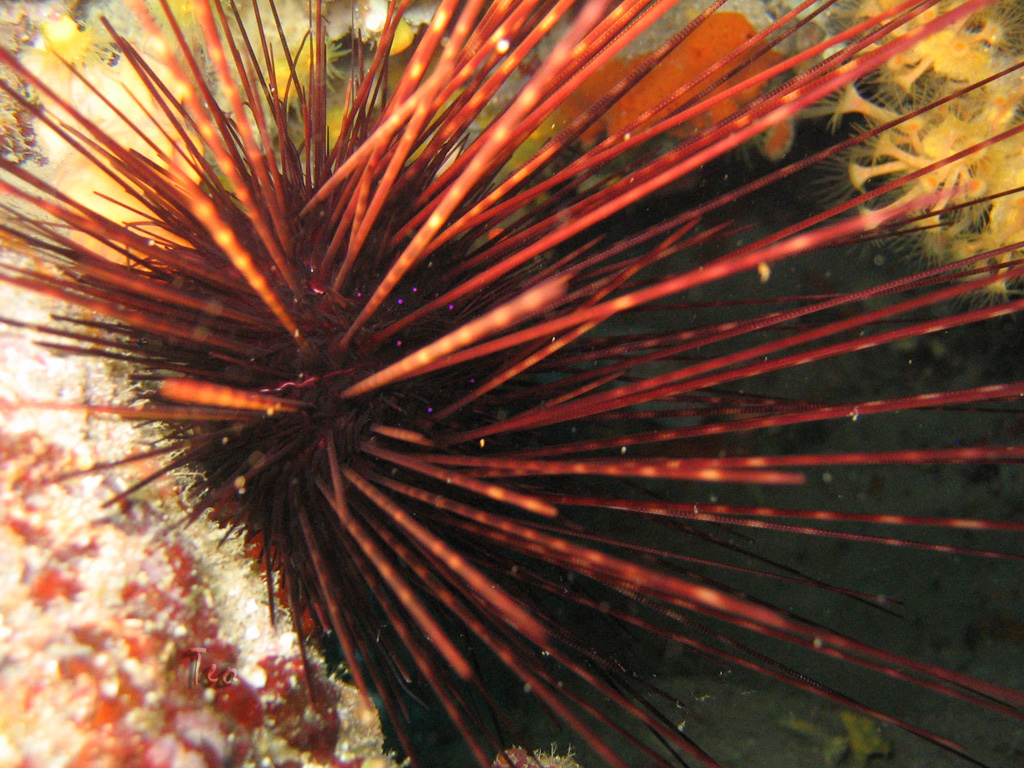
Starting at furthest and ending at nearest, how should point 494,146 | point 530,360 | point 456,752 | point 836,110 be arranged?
point 456,752, point 836,110, point 530,360, point 494,146

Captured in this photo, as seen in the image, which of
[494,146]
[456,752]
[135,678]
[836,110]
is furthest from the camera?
[456,752]

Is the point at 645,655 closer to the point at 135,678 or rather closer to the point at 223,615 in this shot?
the point at 223,615

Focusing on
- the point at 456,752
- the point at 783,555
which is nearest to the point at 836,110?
the point at 783,555

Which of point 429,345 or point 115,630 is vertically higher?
point 429,345

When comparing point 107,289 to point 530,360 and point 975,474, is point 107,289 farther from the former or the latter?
point 975,474

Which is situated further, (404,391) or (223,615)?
(404,391)

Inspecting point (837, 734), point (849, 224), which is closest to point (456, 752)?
point (837, 734)

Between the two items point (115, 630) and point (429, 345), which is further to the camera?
point (115, 630)

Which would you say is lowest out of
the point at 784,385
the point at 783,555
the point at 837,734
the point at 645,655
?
Answer: the point at 837,734

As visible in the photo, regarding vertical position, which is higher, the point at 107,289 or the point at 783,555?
the point at 107,289
